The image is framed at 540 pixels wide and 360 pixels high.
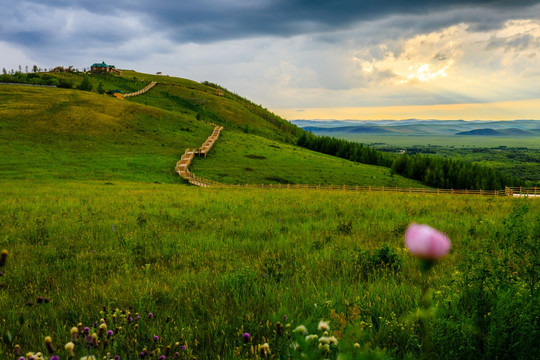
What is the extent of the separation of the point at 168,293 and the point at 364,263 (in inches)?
118

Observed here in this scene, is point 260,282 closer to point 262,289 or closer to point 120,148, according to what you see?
point 262,289

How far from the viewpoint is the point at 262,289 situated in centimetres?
402

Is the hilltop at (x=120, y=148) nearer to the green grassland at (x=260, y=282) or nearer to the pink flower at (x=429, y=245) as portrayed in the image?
the green grassland at (x=260, y=282)

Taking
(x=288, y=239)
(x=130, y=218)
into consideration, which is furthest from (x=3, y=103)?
(x=288, y=239)

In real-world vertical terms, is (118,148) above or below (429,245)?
below

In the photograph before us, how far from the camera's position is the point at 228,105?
5999 inches

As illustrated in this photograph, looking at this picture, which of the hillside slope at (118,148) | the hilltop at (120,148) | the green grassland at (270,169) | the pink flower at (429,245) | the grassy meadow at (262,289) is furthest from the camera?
the green grassland at (270,169)

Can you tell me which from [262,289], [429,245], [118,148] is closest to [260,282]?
[262,289]

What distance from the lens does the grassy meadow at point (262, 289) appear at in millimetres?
2512

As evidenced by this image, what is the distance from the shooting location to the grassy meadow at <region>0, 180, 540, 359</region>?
98.9 inches

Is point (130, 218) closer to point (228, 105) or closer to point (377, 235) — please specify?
point (377, 235)

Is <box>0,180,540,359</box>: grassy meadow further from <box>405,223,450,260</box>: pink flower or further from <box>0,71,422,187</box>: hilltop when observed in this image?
<box>0,71,422,187</box>: hilltop

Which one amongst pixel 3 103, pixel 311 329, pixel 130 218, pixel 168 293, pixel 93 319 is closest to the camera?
pixel 311 329

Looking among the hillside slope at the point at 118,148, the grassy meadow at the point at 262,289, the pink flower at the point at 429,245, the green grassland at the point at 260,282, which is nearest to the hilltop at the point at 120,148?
the hillside slope at the point at 118,148
